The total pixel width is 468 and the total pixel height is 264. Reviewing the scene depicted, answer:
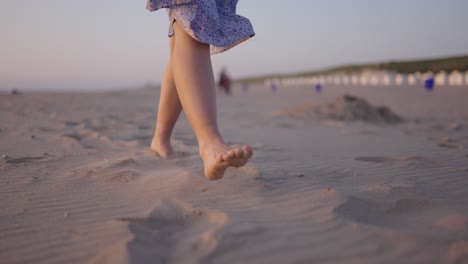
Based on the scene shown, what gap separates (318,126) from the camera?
4.34 metres

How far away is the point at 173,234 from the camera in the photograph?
1214mm

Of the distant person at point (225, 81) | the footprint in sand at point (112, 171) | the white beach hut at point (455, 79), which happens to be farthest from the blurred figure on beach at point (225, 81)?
the footprint in sand at point (112, 171)

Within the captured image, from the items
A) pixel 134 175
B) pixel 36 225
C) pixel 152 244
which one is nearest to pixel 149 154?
pixel 134 175

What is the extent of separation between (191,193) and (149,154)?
2.59ft

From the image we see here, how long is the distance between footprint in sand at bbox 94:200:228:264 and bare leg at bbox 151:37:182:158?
2.49 ft

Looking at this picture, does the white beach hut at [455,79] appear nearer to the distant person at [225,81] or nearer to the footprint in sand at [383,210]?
the distant person at [225,81]

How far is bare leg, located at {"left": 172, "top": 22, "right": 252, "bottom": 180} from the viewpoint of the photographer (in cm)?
150

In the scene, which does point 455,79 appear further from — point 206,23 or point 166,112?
point 206,23

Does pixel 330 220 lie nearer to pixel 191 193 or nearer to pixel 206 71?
pixel 191 193

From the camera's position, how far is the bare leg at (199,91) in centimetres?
150

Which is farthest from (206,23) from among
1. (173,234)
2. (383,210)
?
(383,210)

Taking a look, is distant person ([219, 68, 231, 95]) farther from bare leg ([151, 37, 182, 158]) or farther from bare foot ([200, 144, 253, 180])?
bare foot ([200, 144, 253, 180])

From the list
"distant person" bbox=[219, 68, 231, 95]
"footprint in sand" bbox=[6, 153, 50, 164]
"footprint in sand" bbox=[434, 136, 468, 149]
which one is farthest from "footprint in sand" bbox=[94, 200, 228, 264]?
"distant person" bbox=[219, 68, 231, 95]

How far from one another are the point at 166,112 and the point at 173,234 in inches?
40.8
